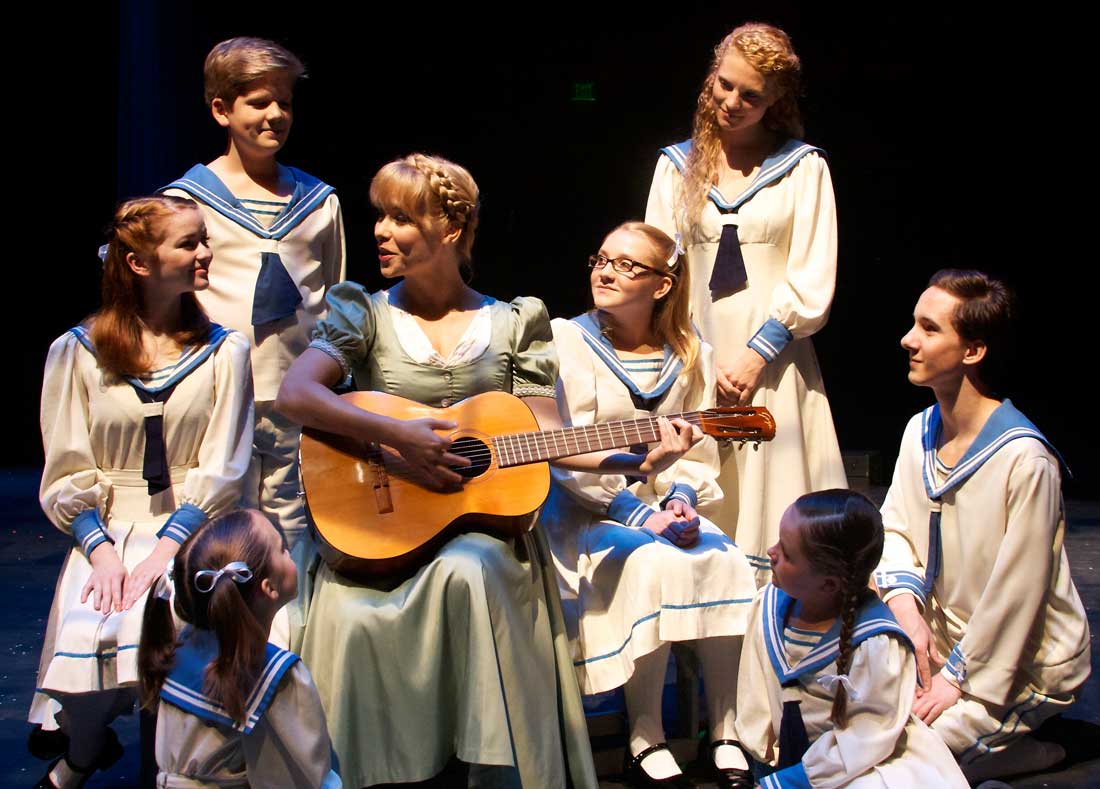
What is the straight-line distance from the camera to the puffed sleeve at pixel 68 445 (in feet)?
9.84

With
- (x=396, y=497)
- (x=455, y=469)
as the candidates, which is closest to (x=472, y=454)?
(x=455, y=469)

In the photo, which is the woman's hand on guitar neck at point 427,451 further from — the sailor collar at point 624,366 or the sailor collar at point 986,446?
the sailor collar at point 986,446

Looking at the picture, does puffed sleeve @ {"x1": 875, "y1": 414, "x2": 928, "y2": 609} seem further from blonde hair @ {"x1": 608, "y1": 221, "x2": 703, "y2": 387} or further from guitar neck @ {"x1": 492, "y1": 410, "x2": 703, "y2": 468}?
guitar neck @ {"x1": 492, "y1": 410, "x2": 703, "y2": 468}

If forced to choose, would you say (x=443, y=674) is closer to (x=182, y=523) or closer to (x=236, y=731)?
(x=236, y=731)

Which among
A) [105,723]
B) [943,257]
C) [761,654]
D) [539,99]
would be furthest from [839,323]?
[105,723]

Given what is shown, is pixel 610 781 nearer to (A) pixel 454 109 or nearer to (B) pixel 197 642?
(B) pixel 197 642

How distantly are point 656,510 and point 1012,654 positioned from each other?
938 millimetres

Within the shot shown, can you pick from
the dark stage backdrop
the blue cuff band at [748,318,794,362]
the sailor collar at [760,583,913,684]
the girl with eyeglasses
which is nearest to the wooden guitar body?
the girl with eyeglasses

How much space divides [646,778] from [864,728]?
0.73 metres

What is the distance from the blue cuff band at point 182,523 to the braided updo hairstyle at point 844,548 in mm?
1421

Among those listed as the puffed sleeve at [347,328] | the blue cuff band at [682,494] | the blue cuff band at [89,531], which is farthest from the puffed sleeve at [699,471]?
the blue cuff band at [89,531]

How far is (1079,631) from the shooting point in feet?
10.3

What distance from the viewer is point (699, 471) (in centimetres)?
342

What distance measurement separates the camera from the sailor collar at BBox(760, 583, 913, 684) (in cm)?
255
